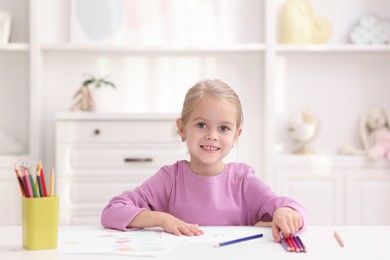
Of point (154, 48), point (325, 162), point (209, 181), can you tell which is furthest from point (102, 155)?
point (209, 181)

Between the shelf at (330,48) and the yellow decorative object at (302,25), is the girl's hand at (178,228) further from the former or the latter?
the yellow decorative object at (302,25)

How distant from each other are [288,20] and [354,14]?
1.51ft

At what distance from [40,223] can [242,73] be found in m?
2.74

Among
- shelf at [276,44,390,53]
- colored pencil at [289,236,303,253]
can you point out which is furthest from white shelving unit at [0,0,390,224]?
colored pencil at [289,236,303,253]

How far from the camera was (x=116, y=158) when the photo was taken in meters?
3.28

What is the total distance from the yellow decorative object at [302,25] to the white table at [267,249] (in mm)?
2426

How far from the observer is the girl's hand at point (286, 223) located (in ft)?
4.19

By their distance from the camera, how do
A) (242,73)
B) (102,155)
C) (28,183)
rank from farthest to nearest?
(242,73), (102,155), (28,183)

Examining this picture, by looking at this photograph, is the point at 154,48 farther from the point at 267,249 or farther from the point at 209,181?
the point at 267,249

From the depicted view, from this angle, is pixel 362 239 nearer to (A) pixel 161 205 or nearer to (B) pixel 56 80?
(A) pixel 161 205

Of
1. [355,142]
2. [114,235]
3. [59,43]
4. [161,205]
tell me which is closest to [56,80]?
[59,43]

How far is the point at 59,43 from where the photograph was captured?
11.8 feet

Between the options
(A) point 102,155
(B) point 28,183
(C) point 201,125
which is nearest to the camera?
(B) point 28,183

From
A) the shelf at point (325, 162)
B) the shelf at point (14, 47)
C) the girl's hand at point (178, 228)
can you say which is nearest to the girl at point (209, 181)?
the girl's hand at point (178, 228)
